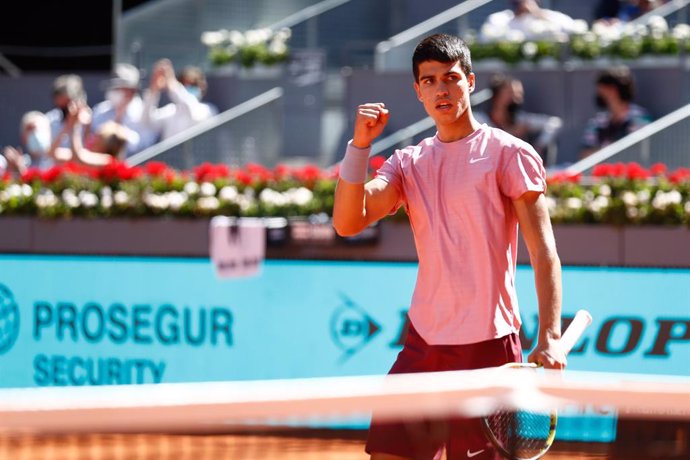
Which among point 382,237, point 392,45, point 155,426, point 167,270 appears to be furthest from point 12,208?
point 155,426

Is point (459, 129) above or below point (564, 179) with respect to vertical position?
above

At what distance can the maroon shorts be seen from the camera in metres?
3.08

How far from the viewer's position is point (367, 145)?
3768 millimetres

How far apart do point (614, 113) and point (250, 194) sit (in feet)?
12.1

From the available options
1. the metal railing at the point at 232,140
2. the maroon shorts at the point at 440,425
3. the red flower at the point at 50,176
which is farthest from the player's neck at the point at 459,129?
the metal railing at the point at 232,140

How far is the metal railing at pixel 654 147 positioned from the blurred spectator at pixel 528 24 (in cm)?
221

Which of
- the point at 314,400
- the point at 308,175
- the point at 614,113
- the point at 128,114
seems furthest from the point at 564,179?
the point at 314,400

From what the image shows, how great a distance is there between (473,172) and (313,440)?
37.4 inches

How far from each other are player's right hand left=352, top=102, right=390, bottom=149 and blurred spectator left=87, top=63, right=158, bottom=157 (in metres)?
8.68

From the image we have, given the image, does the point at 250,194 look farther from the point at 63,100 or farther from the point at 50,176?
the point at 63,100

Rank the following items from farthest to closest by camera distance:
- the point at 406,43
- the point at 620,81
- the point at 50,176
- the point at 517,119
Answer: the point at 406,43
the point at 517,119
the point at 620,81
the point at 50,176

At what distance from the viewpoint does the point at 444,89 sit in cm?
378

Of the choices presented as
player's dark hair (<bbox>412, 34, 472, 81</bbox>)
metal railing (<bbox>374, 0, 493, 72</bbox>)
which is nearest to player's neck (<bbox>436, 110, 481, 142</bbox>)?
player's dark hair (<bbox>412, 34, 472, 81</bbox>)

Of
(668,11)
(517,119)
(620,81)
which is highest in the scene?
(668,11)
